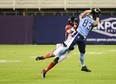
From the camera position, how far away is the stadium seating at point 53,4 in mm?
37312

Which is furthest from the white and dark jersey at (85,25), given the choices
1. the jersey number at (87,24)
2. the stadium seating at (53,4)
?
the stadium seating at (53,4)

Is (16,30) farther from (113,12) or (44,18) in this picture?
(113,12)

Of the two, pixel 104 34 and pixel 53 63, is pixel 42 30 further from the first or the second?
pixel 53 63

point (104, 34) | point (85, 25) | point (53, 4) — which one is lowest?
point (104, 34)

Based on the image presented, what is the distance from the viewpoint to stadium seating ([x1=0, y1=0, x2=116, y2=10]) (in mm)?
37312

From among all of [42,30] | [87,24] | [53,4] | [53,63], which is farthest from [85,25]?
[53,4]

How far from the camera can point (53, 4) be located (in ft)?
124

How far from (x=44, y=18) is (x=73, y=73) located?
19.9 m

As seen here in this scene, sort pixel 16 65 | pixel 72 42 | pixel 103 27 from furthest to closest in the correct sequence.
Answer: pixel 103 27, pixel 16 65, pixel 72 42

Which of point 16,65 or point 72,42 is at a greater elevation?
point 72,42

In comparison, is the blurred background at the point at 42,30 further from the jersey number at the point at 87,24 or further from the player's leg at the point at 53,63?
the player's leg at the point at 53,63

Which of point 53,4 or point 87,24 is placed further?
point 53,4

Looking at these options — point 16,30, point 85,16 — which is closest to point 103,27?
point 16,30

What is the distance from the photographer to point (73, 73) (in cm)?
1395
